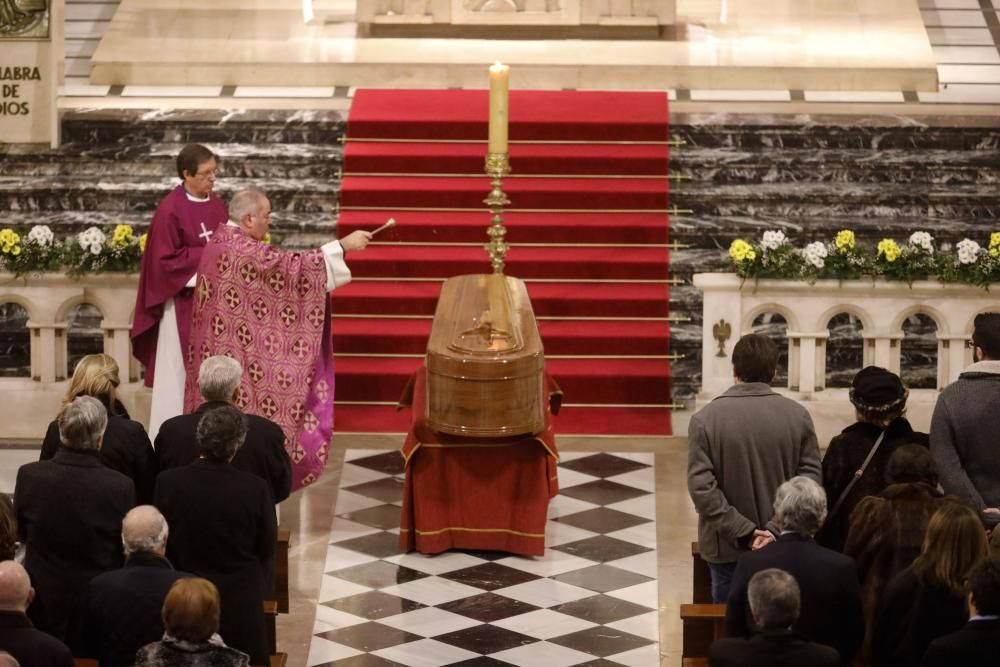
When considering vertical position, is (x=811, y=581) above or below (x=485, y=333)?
below

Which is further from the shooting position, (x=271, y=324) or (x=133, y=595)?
(x=271, y=324)

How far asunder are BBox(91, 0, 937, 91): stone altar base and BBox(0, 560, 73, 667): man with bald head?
983cm

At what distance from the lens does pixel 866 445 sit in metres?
7.04

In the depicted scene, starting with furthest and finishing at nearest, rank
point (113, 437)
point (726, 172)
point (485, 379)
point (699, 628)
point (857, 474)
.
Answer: point (726, 172) → point (485, 379) → point (113, 437) → point (857, 474) → point (699, 628)

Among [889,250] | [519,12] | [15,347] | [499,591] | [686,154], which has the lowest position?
[499,591]

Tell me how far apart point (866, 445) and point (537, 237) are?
20.1 feet

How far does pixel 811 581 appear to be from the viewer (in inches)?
237

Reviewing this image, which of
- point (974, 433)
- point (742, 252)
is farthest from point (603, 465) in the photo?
point (974, 433)

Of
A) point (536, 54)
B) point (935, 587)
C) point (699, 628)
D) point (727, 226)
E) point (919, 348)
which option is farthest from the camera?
point (536, 54)

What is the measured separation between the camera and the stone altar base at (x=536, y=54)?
1516 centimetres

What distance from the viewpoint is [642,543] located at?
967cm

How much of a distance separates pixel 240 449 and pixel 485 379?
6.20 feet

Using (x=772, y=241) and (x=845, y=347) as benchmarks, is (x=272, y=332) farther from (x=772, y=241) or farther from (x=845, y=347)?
(x=845, y=347)

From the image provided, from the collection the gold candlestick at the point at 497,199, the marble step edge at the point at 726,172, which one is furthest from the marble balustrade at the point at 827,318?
the marble step edge at the point at 726,172
